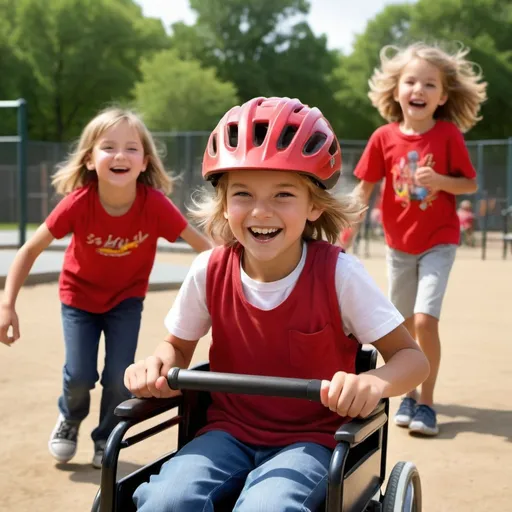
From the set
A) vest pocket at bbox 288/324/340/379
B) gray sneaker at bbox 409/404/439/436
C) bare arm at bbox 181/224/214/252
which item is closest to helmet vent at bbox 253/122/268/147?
vest pocket at bbox 288/324/340/379

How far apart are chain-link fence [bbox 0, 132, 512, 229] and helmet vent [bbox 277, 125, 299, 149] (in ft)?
51.5

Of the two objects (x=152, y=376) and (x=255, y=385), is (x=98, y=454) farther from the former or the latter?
(x=255, y=385)

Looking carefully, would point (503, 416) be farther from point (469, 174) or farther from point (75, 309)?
point (75, 309)

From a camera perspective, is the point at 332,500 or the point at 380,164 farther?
the point at 380,164

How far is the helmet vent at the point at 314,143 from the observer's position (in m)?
2.51

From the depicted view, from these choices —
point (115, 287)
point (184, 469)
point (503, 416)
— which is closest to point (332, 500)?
point (184, 469)

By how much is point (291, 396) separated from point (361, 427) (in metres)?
0.18

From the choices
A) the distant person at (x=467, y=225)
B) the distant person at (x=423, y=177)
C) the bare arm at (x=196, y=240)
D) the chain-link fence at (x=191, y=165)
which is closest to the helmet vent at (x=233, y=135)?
the bare arm at (x=196, y=240)

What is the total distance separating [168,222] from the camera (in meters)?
4.12

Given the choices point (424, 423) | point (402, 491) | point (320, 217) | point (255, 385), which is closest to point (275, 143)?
point (320, 217)

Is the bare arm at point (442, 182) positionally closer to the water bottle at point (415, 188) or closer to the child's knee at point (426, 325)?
the water bottle at point (415, 188)

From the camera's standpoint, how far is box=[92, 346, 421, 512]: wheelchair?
6.78 feet

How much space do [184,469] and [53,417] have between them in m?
2.47

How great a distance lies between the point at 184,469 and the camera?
7.35ft
